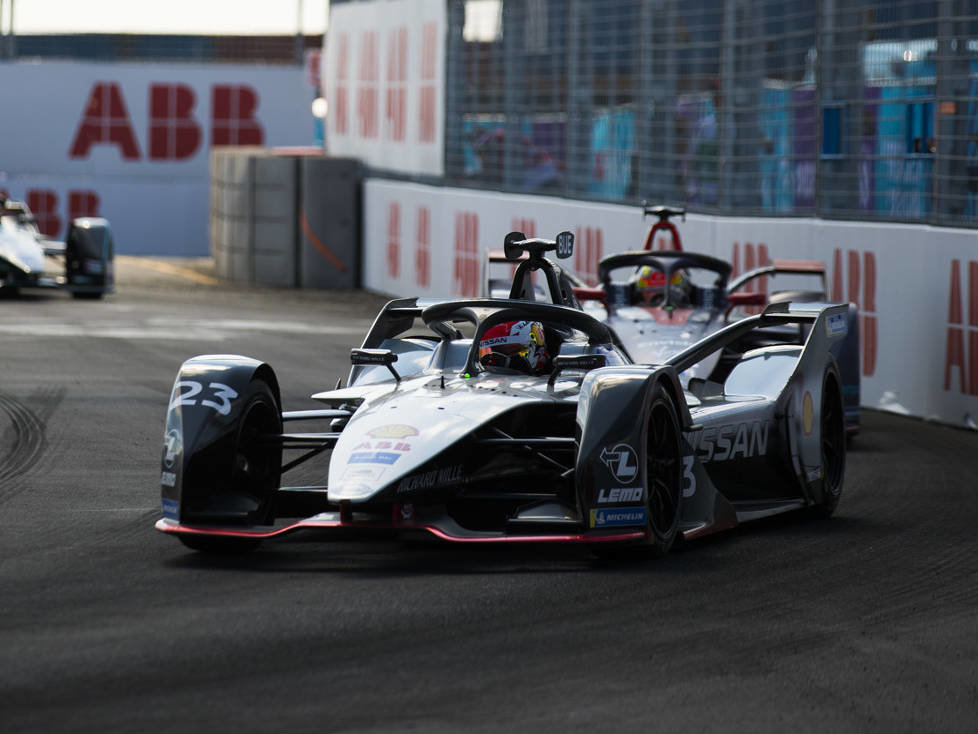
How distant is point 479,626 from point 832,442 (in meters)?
3.55

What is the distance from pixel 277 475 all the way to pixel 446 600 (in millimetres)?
1545

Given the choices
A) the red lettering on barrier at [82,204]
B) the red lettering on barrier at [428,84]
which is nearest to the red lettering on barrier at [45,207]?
the red lettering on barrier at [82,204]

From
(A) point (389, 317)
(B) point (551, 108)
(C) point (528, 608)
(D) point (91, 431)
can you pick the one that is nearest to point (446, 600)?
(C) point (528, 608)

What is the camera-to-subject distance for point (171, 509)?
24.1 feet

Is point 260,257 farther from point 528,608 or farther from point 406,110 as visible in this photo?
point 528,608

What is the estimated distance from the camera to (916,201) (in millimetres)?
14039

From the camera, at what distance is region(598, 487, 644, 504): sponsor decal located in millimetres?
7176

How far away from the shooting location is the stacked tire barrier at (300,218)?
29109mm

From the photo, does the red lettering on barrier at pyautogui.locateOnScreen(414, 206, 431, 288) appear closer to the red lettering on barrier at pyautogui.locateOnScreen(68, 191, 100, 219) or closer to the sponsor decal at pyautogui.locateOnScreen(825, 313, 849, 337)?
the red lettering on barrier at pyautogui.locateOnScreen(68, 191, 100, 219)

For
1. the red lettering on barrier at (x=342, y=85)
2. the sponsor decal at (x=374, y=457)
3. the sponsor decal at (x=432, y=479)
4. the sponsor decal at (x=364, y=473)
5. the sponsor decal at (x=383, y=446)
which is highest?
the red lettering on barrier at (x=342, y=85)

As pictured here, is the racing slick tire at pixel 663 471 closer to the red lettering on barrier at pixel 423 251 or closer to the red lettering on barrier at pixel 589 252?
the red lettering on barrier at pixel 589 252

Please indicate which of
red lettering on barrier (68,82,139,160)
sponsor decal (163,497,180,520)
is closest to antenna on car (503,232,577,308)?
sponsor decal (163,497,180,520)

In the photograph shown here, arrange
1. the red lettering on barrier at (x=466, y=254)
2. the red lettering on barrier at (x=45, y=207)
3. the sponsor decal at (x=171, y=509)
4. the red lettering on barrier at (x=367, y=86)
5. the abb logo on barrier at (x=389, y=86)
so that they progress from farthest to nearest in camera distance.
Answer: the red lettering on barrier at (x=45, y=207) → the red lettering on barrier at (x=367, y=86) → the abb logo on barrier at (x=389, y=86) → the red lettering on barrier at (x=466, y=254) → the sponsor decal at (x=171, y=509)

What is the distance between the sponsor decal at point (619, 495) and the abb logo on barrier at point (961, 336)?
20.2 ft
